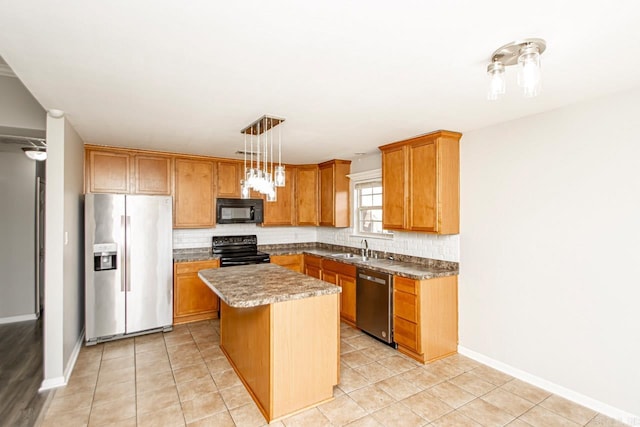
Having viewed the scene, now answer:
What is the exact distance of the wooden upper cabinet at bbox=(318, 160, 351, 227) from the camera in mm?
5062

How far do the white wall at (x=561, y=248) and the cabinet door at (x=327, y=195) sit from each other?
217cm

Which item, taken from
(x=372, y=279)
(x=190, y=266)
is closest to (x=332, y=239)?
(x=372, y=279)

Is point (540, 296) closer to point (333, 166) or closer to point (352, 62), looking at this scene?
point (352, 62)

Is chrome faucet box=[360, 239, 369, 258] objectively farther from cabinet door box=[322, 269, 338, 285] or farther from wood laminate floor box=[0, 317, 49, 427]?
wood laminate floor box=[0, 317, 49, 427]

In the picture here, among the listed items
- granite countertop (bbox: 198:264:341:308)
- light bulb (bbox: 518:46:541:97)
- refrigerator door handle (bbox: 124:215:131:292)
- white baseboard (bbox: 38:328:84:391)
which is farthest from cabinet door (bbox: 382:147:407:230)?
white baseboard (bbox: 38:328:84:391)

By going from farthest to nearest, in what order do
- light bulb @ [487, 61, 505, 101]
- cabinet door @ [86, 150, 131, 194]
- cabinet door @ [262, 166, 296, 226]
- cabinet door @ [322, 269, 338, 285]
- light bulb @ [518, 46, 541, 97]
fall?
cabinet door @ [262, 166, 296, 226] → cabinet door @ [322, 269, 338, 285] → cabinet door @ [86, 150, 131, 194] → light bulb @ [487, 61, 505, 101] → light bulb @ [518, 46, 541, 97]

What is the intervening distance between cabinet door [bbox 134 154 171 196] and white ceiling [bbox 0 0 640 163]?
1.31 metres

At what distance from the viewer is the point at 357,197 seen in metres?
5.06

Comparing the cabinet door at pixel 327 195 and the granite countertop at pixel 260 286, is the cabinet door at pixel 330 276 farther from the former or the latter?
the granite countertop at pixel 260 286

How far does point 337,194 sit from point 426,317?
7.95 feet

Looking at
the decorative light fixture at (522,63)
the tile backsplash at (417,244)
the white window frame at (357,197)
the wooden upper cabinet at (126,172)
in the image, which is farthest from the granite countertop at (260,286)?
the wooden upper cabinet at (126,172)

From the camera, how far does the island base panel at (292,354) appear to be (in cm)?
230

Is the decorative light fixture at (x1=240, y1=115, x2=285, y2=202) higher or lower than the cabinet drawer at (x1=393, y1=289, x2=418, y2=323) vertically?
higher

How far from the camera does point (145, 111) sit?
2.73 meters
